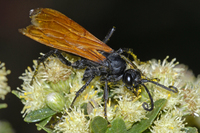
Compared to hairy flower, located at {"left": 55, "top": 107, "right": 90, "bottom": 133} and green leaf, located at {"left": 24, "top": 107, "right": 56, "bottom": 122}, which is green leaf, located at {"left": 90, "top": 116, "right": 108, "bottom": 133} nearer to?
hairy flower, located at {"left": 55, "top": 107, "right": 90, "bottom": 133}

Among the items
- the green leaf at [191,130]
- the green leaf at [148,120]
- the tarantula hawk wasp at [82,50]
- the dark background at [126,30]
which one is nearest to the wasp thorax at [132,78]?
the tarantula hawk wasp at [82,50]

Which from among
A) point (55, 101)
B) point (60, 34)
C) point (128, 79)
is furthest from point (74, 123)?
point (60, 34)

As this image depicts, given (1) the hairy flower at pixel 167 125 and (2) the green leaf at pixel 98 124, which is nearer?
(2) the green leaf at pixel 98 124

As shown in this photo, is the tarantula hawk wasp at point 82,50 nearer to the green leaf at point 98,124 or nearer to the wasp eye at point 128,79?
the wasp eye at point 128,79

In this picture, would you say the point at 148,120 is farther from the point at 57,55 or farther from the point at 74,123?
the point at 57,55

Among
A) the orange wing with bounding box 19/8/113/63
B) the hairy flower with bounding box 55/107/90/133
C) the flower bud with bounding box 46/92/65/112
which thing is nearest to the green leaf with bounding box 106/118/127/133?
the hairy flower with bounding box 55/107/90/133

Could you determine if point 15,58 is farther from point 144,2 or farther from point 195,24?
point 195,24
